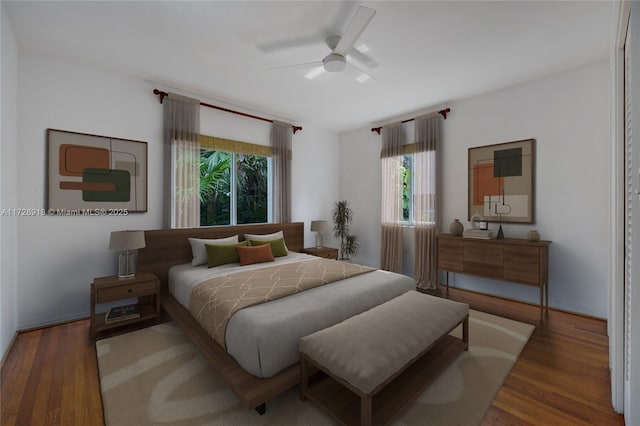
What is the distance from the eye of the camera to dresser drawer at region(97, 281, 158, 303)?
106 inches

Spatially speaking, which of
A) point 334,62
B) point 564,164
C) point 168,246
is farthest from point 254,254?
point 564,164

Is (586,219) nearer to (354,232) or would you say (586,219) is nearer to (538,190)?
(538,190)

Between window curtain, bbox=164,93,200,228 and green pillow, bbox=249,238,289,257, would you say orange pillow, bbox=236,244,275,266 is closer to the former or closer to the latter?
green pillow, bbox=249,238,289,257

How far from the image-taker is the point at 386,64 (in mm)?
3031

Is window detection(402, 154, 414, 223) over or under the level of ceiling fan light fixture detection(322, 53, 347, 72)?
under

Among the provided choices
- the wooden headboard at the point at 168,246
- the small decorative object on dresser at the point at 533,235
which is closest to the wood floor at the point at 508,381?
the wooden headboard at the point at 168,246

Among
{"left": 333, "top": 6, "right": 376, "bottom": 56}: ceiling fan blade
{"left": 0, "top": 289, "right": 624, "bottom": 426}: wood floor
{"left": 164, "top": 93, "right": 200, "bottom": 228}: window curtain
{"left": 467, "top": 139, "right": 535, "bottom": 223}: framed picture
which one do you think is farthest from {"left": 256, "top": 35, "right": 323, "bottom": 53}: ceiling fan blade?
{"left": 0, "top": 289, "right": 624, "bottom": 426}: wood floor

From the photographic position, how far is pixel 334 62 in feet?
8.46

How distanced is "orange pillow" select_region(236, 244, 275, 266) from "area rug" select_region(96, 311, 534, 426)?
42.5 inches

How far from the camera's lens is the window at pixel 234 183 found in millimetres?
4156

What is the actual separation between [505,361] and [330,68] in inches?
120

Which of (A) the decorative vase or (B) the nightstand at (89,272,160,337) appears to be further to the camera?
(A) the decorative vase

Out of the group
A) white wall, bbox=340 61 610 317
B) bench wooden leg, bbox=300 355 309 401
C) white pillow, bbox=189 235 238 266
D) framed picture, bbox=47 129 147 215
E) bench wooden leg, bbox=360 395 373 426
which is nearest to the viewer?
bench wooden leg, bbox=360 395 373 426

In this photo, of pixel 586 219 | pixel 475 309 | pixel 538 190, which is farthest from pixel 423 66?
pixel 475 309
